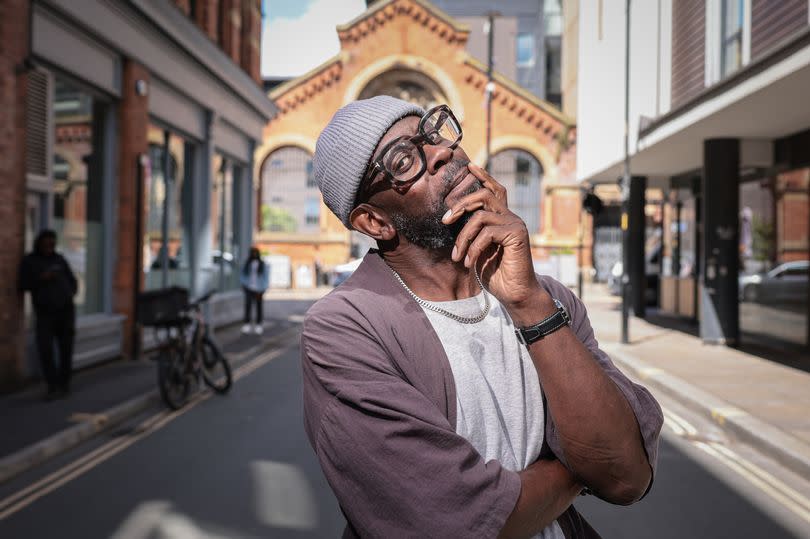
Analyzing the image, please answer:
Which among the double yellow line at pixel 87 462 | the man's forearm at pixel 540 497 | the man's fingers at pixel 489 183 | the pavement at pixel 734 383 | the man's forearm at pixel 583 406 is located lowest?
the double yellow line at pixel 87 462

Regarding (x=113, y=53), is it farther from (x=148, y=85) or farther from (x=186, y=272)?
(x=186, y=272)

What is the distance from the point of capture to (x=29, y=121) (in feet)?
30.8

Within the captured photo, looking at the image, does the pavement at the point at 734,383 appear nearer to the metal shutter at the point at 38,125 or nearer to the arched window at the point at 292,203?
the metal shutter at the point at 38,125

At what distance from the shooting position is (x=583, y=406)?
51.4 inches

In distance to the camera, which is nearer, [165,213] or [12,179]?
[12,179]

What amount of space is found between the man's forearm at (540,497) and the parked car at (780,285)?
14.4 meters

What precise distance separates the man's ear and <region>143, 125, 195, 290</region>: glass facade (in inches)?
452

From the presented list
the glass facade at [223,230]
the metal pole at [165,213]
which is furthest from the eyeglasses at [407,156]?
the glass facade at [223,230]

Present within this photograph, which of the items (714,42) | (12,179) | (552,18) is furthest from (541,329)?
(552,18)

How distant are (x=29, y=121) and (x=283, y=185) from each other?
7612 cm

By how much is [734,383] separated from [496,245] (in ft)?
28.9

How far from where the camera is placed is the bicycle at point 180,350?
8117mm

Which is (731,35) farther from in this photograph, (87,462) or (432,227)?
(432,227)

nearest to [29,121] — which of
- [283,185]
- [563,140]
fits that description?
[563,140]
